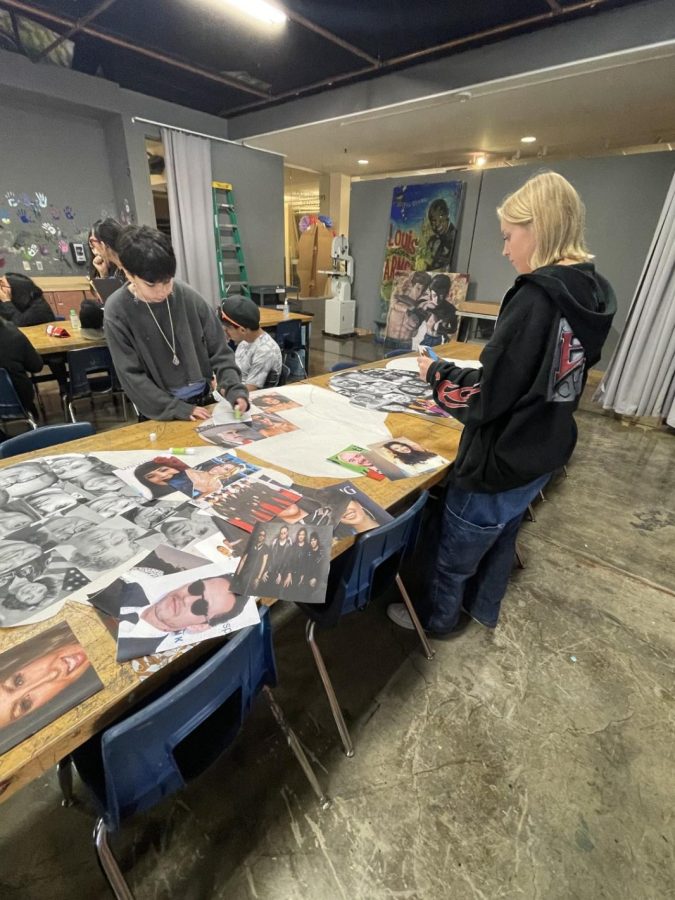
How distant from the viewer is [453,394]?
1290 millimetres

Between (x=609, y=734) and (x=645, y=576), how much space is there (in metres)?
0.94

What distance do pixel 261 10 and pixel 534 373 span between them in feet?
12.9

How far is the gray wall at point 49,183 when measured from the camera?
445cm

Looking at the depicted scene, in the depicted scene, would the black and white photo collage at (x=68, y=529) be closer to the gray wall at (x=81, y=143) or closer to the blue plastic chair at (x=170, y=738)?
the blue plastic chair at (x=170, y=738)

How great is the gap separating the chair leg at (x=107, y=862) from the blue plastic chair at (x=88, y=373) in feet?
8.27

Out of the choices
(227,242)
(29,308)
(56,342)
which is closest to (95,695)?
(56,342)

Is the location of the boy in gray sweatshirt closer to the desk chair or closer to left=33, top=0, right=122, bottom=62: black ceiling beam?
the desk chair

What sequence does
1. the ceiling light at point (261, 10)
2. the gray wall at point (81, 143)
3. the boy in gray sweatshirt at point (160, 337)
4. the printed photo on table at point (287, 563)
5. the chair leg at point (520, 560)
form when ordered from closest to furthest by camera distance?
the printed photo on table at point (287, 563) → the boy in gray sweatshirt at point (160, 337) → the chair leg at point (520, 560) → the ceiling light at point (261, 10) → the gray wall at point (81, 143)

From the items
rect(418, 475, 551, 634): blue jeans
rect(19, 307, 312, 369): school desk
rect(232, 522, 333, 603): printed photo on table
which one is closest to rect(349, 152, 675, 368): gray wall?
rect(19, 307, 312, 369): school desk

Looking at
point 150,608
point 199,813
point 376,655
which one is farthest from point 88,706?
point 376,655

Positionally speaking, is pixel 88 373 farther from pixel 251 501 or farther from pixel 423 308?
pixel 423 308

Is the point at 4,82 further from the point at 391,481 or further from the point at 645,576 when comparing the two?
the point at 645,576

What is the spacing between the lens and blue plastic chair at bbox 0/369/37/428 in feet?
8.08

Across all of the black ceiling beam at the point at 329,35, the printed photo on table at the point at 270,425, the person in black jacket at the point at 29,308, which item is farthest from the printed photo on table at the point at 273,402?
the black ceiling beam at the point at 329,35
